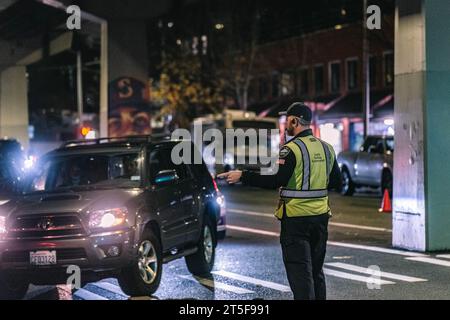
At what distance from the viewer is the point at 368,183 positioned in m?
25.7

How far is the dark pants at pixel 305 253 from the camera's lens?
705 cm

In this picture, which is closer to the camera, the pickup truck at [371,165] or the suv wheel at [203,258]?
the suv wheel at [203,258]

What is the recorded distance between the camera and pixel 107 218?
9125 mm

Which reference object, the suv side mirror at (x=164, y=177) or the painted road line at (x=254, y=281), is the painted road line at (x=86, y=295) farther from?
the painted road line at (x=254, y=281)

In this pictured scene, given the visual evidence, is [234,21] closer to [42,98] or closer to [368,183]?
[42,98]

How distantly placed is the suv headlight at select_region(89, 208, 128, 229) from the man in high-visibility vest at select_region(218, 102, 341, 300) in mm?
2220

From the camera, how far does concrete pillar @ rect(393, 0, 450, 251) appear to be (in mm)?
12367

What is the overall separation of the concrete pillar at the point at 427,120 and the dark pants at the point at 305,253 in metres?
5.52

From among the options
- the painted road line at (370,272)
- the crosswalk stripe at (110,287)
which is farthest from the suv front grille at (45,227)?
the painted road line at (370,272)

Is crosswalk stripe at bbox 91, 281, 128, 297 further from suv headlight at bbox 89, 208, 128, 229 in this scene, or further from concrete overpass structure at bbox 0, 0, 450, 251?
concrete overpass structure at bbox 0, 0, 450, 251

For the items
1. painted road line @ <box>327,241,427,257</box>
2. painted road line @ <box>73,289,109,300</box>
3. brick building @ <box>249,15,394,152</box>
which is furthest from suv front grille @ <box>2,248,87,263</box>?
brick building @ <box>249,15,394,152</box>

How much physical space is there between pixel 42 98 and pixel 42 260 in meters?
46.0
